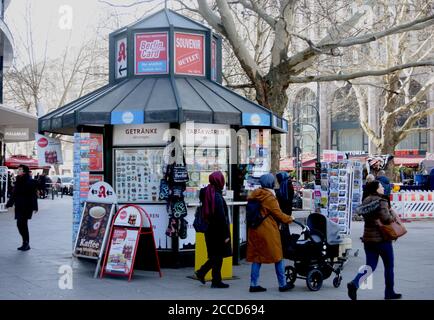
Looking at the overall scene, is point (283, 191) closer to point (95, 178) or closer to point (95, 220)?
point (95, 178)

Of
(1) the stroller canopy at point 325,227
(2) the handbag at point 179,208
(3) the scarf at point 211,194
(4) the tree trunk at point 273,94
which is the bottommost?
(1) the stroller canopy at point 325,227

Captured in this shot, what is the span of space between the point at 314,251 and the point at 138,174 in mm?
3844

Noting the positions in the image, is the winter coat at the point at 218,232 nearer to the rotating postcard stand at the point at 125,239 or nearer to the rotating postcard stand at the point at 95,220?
the rotating postcard stand at the point at 125,239

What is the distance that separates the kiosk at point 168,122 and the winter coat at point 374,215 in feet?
12.1

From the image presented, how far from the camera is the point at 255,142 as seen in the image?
41.4ft

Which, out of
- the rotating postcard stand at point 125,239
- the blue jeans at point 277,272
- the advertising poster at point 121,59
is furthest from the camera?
the advertising poster at point 121,59

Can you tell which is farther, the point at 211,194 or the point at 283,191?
the point at 283,191

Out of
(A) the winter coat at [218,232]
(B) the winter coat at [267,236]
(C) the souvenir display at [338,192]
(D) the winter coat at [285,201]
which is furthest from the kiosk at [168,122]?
(C) the souvenir display at [338,192]

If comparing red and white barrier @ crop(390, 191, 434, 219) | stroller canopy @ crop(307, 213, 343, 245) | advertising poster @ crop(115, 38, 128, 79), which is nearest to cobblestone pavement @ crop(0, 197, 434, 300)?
stroller canopy @ crop(307, 213, 343, 245)

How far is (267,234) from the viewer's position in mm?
8953

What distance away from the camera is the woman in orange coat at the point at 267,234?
8.95m

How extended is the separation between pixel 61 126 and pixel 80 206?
1.53 m

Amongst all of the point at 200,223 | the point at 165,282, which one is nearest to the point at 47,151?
the point at 165,282

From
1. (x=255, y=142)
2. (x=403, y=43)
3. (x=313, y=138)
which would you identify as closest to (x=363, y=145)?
(x=313, y=138)
